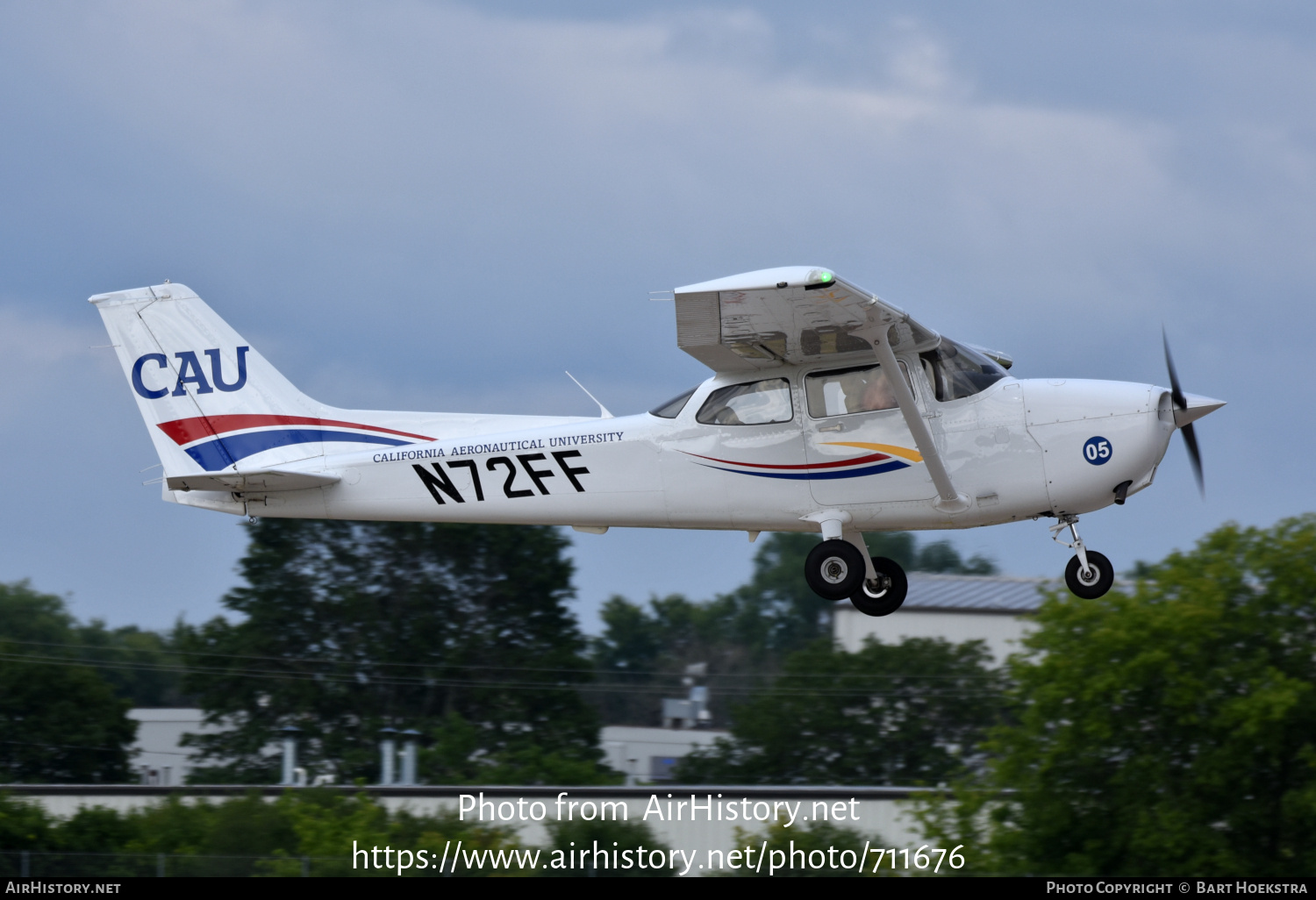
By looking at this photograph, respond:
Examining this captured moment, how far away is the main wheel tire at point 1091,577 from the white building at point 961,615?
39.2 meters

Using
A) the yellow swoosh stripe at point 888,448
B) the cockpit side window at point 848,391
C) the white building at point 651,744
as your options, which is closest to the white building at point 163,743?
the white building at point 651,744

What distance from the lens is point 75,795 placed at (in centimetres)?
3369

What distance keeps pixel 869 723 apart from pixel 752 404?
34789 millimetres

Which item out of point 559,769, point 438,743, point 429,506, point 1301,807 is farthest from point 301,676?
point 429,506

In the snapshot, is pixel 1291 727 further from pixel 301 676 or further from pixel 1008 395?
pixel 301 676

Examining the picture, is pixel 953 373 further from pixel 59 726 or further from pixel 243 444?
pixel 59 726

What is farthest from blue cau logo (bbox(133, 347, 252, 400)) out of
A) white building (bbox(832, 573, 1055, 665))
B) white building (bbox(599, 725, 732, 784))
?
white building (bbox(832, 573, 1055, 665))

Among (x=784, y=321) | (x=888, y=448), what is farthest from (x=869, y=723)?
(x=784, y=321)

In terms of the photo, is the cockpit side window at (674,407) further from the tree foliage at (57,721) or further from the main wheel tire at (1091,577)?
the tree foliage at (57,721)

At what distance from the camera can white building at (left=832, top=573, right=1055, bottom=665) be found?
172 ft

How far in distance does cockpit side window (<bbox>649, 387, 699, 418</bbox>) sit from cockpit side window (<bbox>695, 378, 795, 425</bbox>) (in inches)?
10.5

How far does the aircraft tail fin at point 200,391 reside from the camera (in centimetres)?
1430

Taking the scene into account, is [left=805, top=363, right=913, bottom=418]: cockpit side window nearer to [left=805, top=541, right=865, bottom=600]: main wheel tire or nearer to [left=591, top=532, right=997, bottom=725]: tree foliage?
[left=805, top=541, right=865, bottom=600]: main wheel tire

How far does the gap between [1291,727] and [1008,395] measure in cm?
1706
